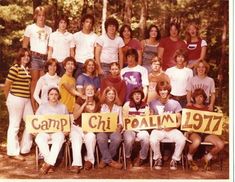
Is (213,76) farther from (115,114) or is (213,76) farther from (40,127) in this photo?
(40,127)

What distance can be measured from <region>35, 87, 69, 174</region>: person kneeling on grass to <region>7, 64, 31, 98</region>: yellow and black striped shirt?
0.19 metres

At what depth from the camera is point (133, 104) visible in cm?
516

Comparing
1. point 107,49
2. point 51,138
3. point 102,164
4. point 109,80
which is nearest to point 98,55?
point 107,49

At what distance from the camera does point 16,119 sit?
516cm

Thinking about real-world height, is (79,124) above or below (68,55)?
below

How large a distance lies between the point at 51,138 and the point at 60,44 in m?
0.80

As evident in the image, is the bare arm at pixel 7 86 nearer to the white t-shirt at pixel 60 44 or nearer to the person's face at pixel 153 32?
the white t-shirt at pixel 60 44

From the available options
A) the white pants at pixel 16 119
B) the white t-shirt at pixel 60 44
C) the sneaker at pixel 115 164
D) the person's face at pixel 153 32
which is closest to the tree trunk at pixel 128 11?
the person's face at pixel 153 32

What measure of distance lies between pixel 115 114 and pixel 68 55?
64 cm

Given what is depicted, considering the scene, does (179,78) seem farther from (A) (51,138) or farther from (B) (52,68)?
(A) (51,138)

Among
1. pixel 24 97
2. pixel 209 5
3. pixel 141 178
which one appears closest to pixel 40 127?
pixel 24 97

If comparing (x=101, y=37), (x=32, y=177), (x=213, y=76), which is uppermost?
(x=101, y=37)

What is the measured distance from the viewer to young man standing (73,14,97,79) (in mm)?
5168

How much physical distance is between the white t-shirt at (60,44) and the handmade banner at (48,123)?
0.49m
